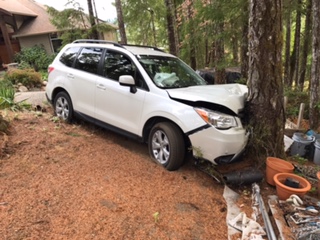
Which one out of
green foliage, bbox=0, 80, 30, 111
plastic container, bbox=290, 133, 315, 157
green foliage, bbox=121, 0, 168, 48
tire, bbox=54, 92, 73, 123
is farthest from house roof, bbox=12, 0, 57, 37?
plastic container, bbox=290, 133, 315, 157

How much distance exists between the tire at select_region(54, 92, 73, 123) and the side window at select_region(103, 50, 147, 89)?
1283 millimetres

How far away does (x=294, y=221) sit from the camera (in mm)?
2668

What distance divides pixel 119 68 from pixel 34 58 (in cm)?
1610

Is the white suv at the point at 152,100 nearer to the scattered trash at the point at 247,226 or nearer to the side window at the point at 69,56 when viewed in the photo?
the side window at the point at 69,56

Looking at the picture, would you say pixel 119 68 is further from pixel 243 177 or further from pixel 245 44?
pixel 245 44

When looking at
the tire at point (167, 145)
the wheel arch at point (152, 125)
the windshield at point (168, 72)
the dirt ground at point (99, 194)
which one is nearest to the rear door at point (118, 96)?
the wheel arch at point (152, 125)

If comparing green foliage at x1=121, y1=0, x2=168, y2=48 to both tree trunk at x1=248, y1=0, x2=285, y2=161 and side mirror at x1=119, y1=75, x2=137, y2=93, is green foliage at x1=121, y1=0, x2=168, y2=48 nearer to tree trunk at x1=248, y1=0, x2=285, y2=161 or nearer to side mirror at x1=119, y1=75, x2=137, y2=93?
side mirror at x1=119, y1=75, x2=137, y2=93

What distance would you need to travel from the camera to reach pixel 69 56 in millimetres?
5457

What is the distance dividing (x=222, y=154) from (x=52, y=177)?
236cm

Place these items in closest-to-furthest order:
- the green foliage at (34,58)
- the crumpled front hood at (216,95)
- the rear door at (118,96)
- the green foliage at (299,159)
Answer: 1. the crumpled front hood at (216,95)
2. the rear door at (118,96)
3. the green foliage at (299,159)
4. the green foliage at (34,58)

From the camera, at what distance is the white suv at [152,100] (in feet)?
11.4

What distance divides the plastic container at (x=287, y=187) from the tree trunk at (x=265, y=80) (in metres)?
0.62

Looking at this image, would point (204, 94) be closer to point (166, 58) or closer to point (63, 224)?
point (166, 58)

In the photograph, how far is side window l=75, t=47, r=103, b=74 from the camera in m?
4.89
